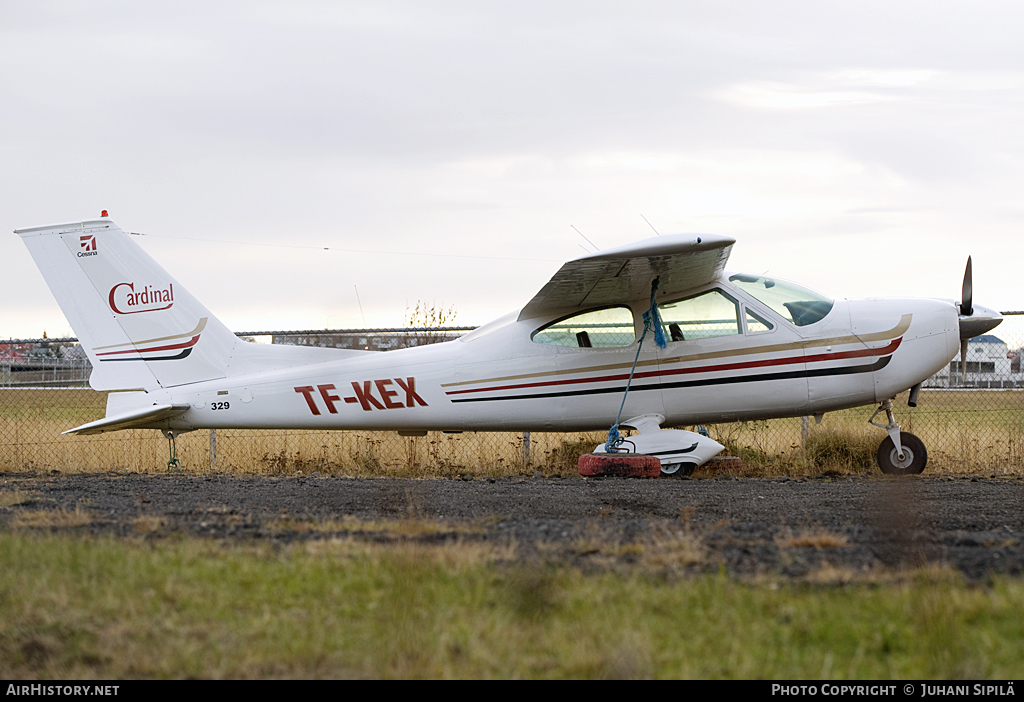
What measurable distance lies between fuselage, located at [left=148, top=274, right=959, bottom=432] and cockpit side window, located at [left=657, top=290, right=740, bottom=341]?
0.05ft

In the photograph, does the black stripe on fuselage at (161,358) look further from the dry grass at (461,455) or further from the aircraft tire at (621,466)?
the aircraft tire at (621,466)

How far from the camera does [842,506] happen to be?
5727 millimetres

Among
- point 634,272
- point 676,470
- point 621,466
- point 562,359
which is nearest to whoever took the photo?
point 634,272

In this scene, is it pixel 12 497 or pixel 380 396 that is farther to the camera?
pixel 380 396

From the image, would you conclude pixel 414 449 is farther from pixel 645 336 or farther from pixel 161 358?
pixel 645 336

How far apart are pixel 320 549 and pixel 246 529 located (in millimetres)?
930

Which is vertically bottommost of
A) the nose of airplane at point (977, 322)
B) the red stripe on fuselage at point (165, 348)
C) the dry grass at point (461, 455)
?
the dry grass at point (461, 455)

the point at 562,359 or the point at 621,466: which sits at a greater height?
the point at 562,359

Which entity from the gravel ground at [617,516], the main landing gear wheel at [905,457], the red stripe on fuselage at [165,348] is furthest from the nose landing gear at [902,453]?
the red stripe on fuselage at [165,348]

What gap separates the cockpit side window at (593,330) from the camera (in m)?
9.08

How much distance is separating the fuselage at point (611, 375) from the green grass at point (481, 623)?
552cm

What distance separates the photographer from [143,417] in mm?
9336

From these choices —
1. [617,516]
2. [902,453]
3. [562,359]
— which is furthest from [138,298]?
[902,453]

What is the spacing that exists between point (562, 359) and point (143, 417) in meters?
4.70
